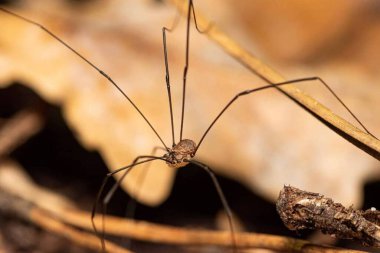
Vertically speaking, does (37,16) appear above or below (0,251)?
above

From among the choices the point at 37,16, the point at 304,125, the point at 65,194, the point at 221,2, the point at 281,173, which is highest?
the point at 221,2

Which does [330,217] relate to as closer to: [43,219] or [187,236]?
[187,236]

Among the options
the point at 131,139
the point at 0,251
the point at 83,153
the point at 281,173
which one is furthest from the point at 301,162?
the point at 0,251

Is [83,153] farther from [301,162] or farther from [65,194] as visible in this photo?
[301,162]

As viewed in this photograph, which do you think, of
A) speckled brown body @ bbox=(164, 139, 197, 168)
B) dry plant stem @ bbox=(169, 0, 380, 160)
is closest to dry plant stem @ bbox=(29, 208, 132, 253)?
speckled brown body @ bbox=(164, 139, 197, 168)

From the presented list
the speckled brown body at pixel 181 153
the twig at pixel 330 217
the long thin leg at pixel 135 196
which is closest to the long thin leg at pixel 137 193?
the long thin leg at pixel 135 196

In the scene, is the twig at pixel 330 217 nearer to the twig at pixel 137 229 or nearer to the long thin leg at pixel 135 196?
the twig at pixel 137 229
